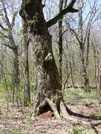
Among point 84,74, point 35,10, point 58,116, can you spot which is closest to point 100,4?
point 84,74

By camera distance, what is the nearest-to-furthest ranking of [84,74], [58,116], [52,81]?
[58,116] < [52,81] < [84,74]

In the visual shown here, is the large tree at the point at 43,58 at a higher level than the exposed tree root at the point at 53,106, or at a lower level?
higher

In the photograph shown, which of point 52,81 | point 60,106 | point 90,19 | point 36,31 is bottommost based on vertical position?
point 60,106

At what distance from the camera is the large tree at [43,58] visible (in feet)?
14.6

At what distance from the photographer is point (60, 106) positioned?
179 inches

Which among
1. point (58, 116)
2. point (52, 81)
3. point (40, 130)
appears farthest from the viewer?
point (52, 81)

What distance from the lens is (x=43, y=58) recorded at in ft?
14.7

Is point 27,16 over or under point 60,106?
over

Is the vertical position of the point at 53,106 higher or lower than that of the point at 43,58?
lower

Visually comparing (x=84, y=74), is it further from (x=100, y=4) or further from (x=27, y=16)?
(x=27, y=16)

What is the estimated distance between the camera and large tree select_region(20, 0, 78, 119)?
446 centimetres

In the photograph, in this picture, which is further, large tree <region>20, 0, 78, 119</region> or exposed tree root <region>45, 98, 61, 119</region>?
large tree <region>20, 0, 78, 119</region>

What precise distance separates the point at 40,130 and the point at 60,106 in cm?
118

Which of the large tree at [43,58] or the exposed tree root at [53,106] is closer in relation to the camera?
the exposed tree root at [53,106]
